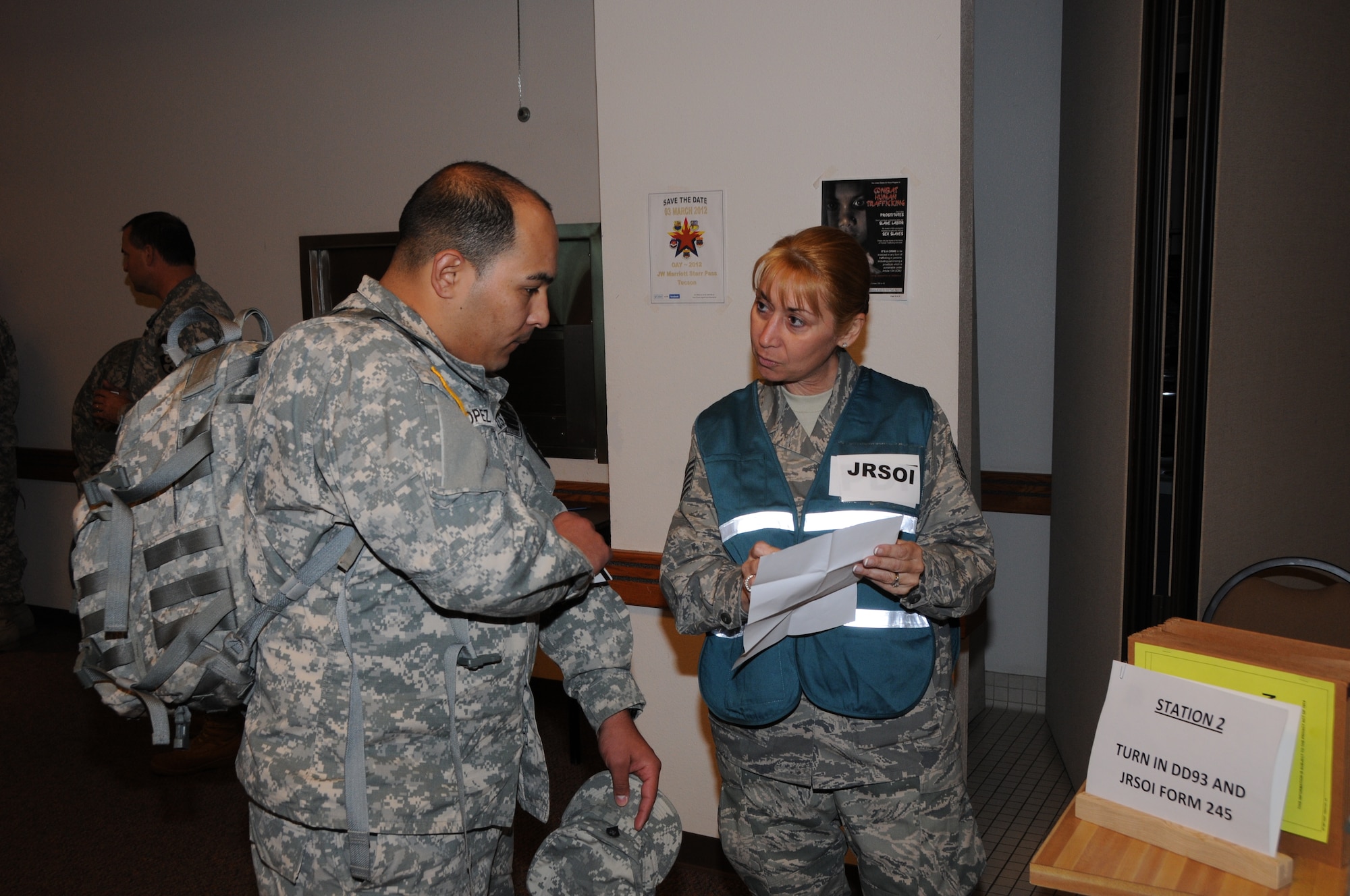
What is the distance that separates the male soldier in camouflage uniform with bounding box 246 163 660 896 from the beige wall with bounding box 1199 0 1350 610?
A: 1.87m

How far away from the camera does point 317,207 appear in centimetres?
450

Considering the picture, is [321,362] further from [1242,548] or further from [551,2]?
[551,2]

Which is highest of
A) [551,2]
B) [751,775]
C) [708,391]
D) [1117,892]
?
[551,2]

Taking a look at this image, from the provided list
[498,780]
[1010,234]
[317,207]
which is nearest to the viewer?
[498,780]

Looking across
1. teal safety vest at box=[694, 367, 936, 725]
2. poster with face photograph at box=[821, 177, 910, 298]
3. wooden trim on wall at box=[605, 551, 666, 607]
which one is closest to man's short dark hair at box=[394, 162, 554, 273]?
teal safety vest at box=[694, 367, 936, 725]

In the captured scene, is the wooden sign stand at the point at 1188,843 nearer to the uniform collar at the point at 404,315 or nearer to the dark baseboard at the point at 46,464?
the uniform collar at the point at 404,315

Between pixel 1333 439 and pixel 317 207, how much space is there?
4214mm

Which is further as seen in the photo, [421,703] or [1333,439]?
[1333,439]

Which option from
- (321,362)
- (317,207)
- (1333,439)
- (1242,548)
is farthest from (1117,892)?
(317,207)

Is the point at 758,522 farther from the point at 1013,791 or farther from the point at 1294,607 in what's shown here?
the point at 1013,791

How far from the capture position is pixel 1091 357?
3.12m

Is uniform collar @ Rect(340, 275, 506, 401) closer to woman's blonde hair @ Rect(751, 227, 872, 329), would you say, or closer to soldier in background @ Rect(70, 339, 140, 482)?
woman's blonde hair @ Rect(751, 227, 872, 329)

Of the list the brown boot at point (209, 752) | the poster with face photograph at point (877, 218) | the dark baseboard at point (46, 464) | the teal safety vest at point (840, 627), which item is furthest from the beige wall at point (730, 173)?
the dark baseboard at point (46, 464)

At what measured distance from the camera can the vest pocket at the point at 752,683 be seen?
178 centimetres
